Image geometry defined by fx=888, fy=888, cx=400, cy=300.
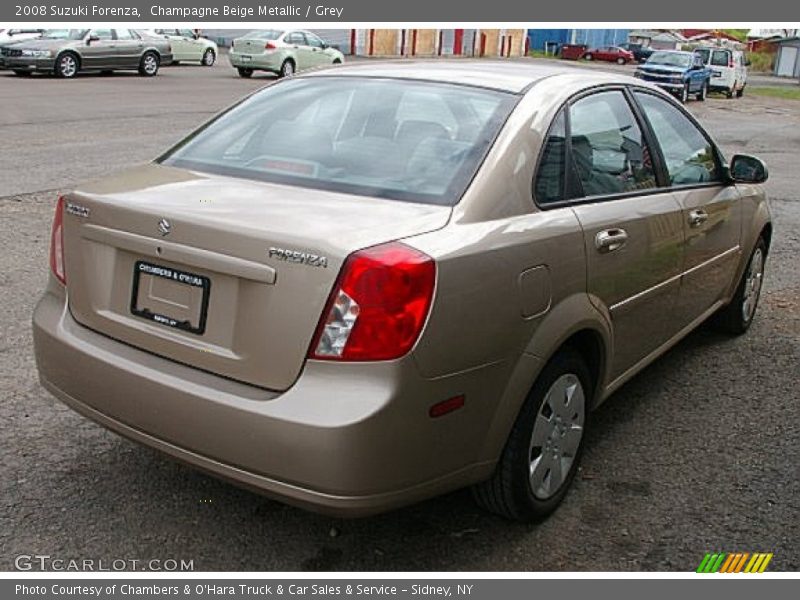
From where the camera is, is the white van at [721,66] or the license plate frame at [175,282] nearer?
the license plate frame at [175,282]

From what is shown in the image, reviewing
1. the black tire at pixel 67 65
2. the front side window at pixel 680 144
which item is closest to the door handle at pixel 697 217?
the front side window at pixel 680 144

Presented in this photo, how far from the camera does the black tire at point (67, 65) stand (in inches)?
829

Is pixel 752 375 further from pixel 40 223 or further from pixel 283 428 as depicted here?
pixel 40 223

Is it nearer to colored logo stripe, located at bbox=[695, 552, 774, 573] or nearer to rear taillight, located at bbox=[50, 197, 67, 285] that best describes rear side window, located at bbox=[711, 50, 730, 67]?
colored logo stripe, located at bbox=[695, 552, 774, 573]

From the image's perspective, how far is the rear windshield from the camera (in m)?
3.10

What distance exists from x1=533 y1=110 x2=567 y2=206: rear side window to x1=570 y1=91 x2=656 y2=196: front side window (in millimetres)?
84

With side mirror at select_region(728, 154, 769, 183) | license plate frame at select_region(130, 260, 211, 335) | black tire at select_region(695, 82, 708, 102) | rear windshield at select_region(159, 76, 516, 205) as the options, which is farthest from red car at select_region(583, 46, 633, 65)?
license plate frame at select_region(130, 260, 211, 335)

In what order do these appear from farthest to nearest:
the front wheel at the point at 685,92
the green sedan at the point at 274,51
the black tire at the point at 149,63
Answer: the front wheel at the point at 685,92, the green sedan at the point at 274,51, the black tire at the point at 149,63

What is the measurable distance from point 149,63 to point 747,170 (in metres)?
22.0

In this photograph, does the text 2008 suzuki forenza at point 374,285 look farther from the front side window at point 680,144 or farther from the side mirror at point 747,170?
the side mirror at point 747,170

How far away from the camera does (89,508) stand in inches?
128

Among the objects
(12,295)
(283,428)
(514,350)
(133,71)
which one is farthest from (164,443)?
(133,71)

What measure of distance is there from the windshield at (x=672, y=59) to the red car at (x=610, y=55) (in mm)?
30176

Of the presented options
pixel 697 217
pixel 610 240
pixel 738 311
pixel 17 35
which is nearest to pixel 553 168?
pixel 610 240
